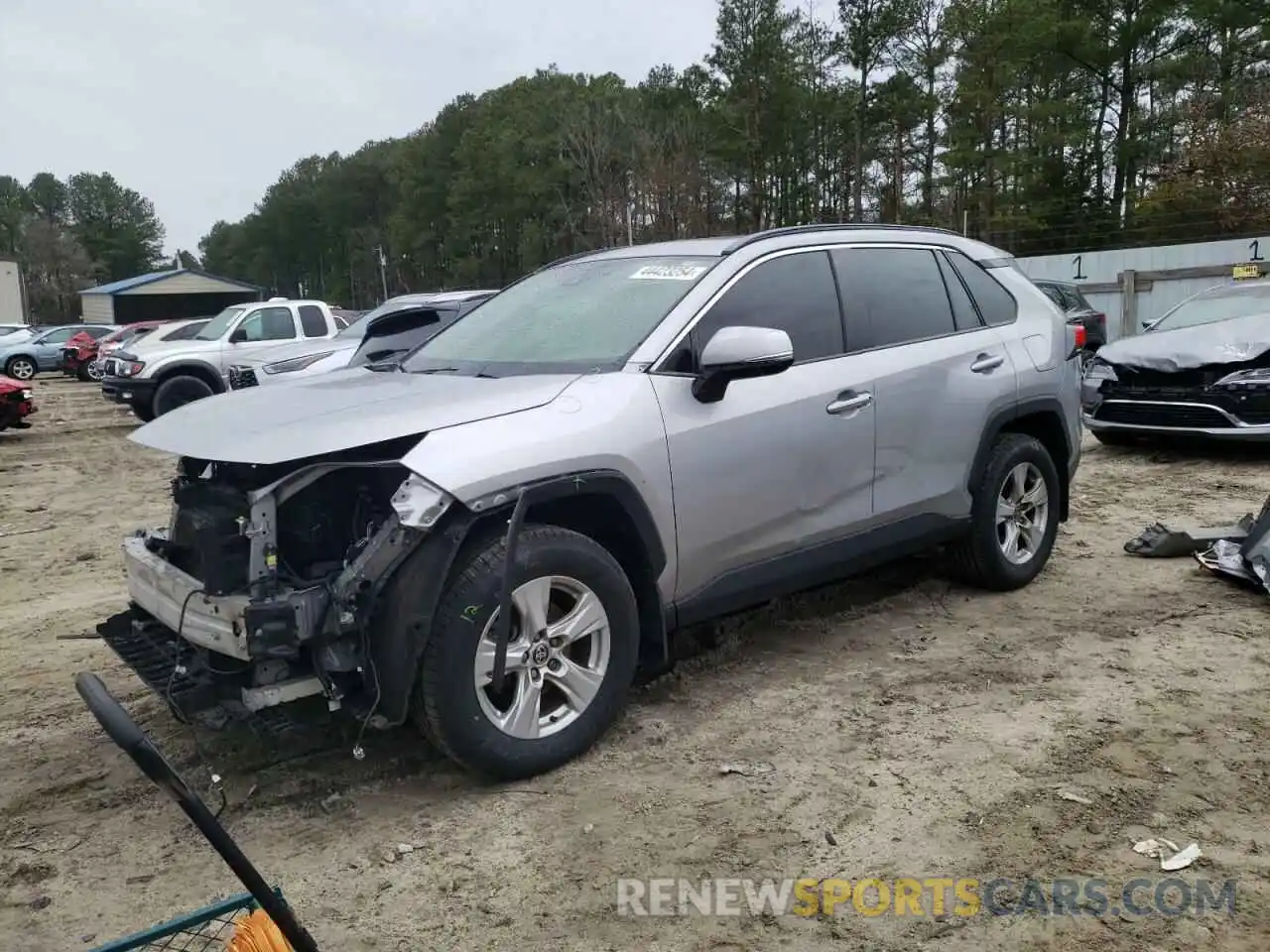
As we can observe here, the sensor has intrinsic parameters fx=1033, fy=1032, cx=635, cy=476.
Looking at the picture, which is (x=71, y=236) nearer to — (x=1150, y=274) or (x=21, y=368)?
(x=21, y=368)

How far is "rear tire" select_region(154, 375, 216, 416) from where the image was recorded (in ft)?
46.8

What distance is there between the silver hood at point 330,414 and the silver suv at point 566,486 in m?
0.01

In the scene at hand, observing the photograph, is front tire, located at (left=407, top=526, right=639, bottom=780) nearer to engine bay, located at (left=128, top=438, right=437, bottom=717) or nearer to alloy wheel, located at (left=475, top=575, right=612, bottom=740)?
alloy wheel, located at (left=475, top=575, right=612, bottom=740)

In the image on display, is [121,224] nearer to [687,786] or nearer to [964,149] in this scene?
[964,149]

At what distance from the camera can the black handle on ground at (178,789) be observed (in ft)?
5.24

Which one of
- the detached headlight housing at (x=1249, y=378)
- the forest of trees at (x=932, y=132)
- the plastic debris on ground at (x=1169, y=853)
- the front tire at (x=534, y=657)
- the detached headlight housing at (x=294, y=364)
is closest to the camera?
the plastic debris on ground at (x=1169, y=853)

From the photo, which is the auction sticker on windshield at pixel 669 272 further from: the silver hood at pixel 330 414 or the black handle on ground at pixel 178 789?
the black handle on ground at pixel 178 789

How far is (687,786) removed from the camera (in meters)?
3.33

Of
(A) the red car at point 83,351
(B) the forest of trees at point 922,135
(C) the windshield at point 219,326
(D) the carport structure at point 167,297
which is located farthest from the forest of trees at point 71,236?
(C) the windshield at point 219,326

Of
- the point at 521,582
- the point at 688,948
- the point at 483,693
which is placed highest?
the point at 521,582

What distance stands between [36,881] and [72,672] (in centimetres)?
186

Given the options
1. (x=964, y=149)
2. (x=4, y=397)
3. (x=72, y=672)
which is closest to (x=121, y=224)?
(x=964, y=149)

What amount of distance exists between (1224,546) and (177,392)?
518 inches

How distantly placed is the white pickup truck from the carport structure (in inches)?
1640
